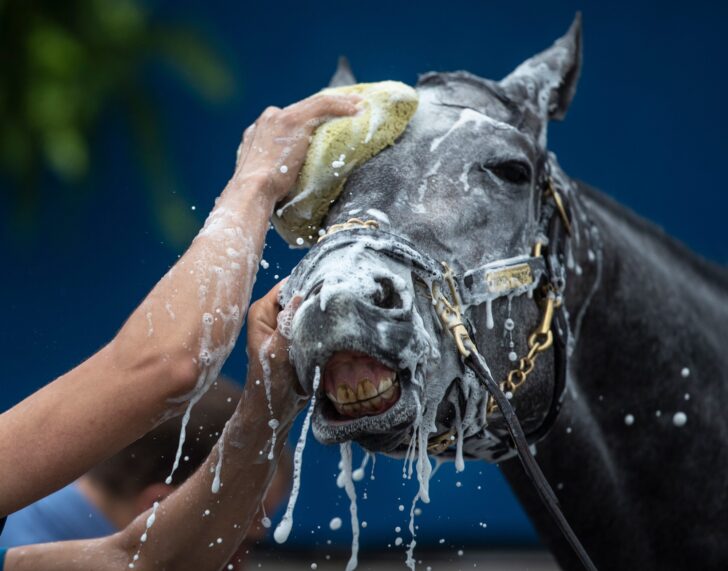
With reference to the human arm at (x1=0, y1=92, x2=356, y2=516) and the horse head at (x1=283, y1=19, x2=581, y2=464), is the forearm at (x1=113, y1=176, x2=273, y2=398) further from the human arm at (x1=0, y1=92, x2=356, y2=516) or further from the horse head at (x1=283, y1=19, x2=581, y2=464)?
the horse head at (x1=283, y1=19, x2=581, y2=464)

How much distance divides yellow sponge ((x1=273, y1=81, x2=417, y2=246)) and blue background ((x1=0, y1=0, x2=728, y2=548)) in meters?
1.49

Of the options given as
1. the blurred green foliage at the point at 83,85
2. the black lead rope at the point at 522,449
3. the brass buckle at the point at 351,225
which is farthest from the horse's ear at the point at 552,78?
the blurred green foliage at the point at 83,85

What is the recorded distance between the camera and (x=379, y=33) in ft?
11.7

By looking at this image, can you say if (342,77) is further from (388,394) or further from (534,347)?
(388,394)

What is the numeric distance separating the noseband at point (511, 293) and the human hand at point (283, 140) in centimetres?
17

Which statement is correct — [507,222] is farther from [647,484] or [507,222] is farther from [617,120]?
[617,120]

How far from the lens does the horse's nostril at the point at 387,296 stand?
1.64 meters

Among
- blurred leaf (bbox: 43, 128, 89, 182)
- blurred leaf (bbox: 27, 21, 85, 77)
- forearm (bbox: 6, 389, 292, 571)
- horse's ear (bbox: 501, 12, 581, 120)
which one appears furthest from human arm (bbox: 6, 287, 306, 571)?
blurred leaf (bbox: 27, 21, 85, 77)

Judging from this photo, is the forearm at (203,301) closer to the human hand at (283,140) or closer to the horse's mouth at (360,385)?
the human hand at (283,140)

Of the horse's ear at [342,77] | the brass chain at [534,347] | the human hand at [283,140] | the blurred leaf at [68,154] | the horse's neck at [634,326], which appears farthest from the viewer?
the blurred leaf at [68,154]

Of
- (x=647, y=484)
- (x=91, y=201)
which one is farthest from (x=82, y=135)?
(x=647, y=484)

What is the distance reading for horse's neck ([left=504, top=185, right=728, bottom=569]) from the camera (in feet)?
7.66

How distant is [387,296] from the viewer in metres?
1.66

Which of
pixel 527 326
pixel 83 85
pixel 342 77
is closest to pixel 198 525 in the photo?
pixel 527 326
